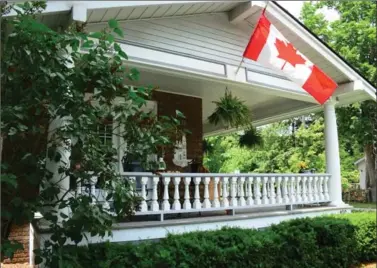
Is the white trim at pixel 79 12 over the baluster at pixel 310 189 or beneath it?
over

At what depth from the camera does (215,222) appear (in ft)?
22.2

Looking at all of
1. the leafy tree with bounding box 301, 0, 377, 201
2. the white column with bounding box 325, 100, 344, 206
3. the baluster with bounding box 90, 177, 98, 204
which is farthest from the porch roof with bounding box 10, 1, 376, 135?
the leafy tree with bounding box 301, 0, 377, 201

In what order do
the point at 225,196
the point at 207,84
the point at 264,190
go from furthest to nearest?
1. the point at 207,84
2. the point at 264,190
3. the point at 225,196

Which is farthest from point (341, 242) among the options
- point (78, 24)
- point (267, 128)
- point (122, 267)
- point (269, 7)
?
point (267, 128)

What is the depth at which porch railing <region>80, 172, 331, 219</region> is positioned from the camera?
6316 millimetres

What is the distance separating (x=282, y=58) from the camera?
7012mm

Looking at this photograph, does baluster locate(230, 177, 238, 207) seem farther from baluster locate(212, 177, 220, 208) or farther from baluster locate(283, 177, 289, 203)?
baluster locate(283, 177, 289, 203)

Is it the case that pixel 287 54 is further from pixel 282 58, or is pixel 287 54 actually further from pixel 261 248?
pixel 261 248

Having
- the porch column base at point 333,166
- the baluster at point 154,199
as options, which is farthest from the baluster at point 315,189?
the baluster at point 154,199

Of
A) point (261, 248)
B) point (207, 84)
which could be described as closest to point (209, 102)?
point (207, 84)

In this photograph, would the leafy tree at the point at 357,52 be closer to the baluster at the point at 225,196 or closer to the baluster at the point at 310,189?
the baluster at the point at 310,189

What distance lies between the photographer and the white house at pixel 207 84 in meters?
6.17

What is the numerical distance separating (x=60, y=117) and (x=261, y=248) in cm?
343

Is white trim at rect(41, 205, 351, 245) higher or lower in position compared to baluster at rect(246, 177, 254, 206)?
lower
